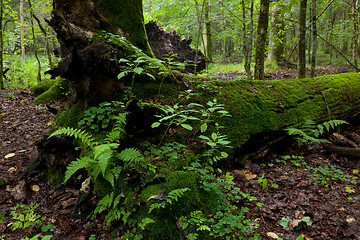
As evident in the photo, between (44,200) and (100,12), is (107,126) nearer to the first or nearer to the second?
(44,200)

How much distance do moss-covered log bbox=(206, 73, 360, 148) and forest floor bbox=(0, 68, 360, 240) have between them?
629 millimetres

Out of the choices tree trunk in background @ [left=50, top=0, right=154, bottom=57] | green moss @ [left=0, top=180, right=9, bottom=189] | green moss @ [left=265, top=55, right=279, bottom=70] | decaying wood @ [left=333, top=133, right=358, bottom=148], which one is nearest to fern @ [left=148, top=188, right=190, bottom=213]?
tree trunk in background @ [left=50, top=0, right=154, bottom=57]

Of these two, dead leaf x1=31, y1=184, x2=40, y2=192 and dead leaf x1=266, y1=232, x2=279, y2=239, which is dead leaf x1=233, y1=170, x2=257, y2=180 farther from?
dead leaf x1=31, y1=184, x2=40, y2=192

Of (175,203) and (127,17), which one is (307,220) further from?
(127,17)

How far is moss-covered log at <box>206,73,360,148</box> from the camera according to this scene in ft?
12.6

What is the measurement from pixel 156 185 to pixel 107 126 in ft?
4.19

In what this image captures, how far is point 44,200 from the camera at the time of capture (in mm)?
3018

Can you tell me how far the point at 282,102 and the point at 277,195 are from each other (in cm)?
217

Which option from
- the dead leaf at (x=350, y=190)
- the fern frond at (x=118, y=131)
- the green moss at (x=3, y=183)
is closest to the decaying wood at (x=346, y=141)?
the dead leaf at (x=350, y=190)

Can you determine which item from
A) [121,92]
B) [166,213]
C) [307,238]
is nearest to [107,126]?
[121,92]

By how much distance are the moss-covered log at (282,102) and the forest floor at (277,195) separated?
0.63 metres

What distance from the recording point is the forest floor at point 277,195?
7.69 feet

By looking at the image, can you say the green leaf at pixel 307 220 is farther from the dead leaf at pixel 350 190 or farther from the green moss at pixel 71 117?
the green moss at pixel 71 117

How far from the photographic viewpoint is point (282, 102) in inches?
171
